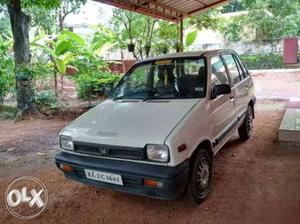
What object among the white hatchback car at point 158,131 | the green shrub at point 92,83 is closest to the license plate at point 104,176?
the white hatchback car at point 158,131

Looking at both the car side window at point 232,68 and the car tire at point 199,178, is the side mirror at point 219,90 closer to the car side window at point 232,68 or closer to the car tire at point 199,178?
the car tire at point 199,178

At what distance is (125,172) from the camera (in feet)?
9.84

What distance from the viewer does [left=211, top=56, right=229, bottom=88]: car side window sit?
161 inches

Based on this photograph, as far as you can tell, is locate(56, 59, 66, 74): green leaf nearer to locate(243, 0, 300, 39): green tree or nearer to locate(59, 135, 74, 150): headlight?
locate(59, 135, 74, 150): headlight

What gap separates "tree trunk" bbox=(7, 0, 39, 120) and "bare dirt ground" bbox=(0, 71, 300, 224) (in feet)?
8.86

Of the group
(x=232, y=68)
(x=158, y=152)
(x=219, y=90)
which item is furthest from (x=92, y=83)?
(x=158, y=152)

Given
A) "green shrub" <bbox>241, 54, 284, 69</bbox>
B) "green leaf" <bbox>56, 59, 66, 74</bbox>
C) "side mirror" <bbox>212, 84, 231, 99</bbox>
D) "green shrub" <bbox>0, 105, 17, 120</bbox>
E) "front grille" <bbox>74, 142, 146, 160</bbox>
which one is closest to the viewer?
"front grille" <bbox>74, 142, 146, 160</bbox>

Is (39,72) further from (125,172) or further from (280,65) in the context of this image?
(280,65)

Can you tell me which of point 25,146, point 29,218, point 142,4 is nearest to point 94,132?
point 29,218

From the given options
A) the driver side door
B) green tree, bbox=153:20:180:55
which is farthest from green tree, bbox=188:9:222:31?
the driver side door

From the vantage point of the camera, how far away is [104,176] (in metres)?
3.16

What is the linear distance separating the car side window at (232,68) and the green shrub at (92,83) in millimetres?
6613

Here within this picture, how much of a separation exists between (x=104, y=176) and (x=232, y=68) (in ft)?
9.63

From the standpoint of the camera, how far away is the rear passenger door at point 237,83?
15.7ft
